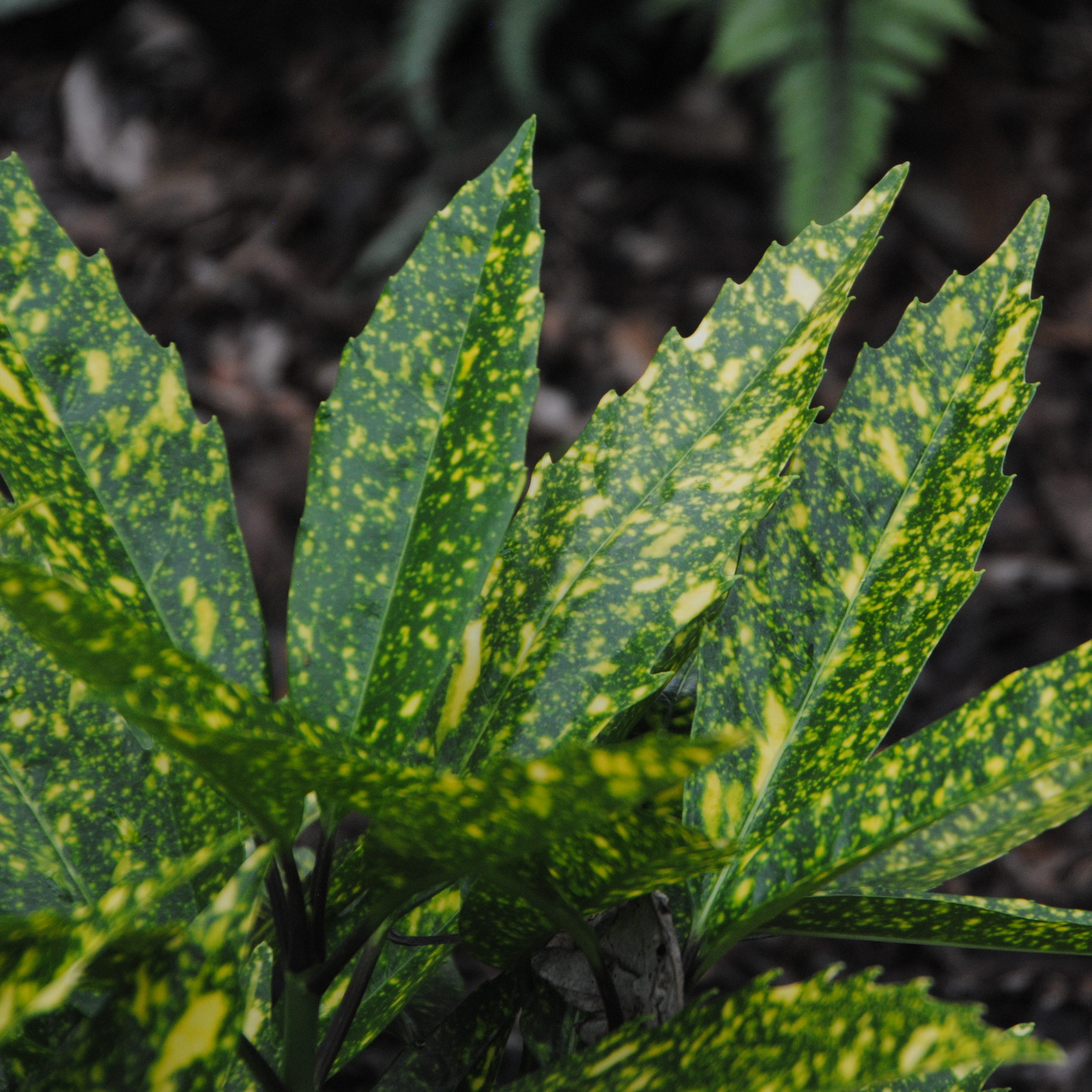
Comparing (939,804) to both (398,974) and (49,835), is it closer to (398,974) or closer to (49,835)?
(398,974)

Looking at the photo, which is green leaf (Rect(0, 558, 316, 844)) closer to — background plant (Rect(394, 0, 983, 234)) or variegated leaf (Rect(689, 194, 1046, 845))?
variegated leaf (Rect(689, 194, 1046, 845))

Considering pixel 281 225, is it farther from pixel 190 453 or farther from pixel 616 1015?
pixel 616 1015

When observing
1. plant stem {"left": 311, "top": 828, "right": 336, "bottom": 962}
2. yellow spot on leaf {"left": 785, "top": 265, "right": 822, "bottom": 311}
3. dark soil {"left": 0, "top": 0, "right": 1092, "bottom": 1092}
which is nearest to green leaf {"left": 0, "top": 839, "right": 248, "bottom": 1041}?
plant stem {"left": 311, "top": 828, "right": 336, "bottom": 962}

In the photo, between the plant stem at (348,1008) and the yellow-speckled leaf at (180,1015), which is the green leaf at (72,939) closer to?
the yellow-speckled leaf at (180,1015)

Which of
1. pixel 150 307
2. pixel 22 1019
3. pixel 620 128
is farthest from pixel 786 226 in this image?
pixel 22 1019

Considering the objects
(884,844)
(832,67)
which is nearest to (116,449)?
(884,844)

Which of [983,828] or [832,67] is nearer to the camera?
[983,828]

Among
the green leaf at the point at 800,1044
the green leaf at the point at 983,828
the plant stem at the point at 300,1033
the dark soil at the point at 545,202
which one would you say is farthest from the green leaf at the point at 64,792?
the dark soil at the point at 545,202
